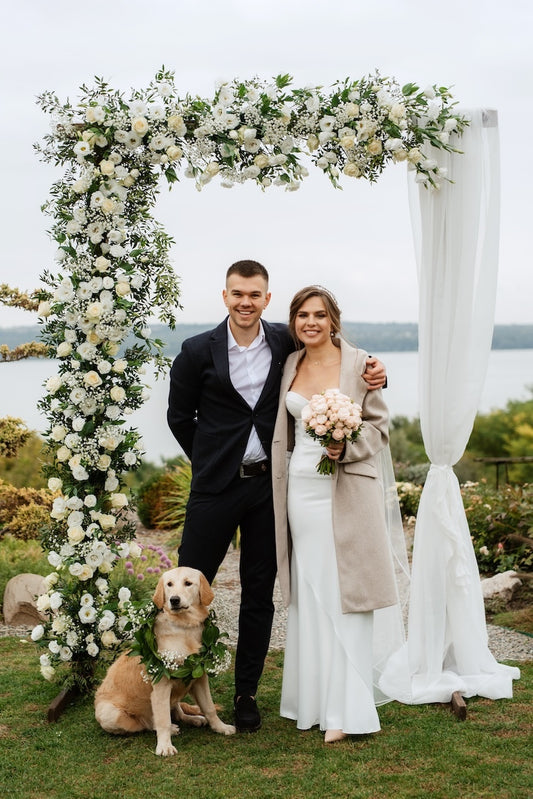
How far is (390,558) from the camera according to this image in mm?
4613

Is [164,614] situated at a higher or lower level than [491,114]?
lower

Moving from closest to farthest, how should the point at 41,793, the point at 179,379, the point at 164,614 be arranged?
1. the point at 41,793
2. the point at 164,614
3. the point at 179,379

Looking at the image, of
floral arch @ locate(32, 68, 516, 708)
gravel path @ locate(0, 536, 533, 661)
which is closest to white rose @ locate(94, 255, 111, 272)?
floral arch @ locate(32, 68, 516, 708)

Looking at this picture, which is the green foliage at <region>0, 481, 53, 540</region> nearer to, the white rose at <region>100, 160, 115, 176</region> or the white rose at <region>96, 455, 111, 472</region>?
the white rose at <region>96, 455, 111, 472</region>

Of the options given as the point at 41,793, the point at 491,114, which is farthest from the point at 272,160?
the point at 41,793

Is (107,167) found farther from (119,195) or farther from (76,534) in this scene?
(76,534)

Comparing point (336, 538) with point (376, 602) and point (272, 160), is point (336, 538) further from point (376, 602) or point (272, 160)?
point (272, 160)

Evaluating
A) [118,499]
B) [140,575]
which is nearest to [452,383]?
[118,499]

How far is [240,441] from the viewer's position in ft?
15.0

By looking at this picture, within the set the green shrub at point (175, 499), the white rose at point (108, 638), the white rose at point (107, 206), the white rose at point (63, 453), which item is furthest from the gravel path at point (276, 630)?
the white rose at point (107, 206)

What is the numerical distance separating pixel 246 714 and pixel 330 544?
1.07m

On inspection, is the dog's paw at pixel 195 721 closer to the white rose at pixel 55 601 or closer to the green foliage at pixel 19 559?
the white rose at pixel 55 601

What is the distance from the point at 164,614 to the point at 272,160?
2620mm

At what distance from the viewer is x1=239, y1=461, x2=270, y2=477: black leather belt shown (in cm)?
456
